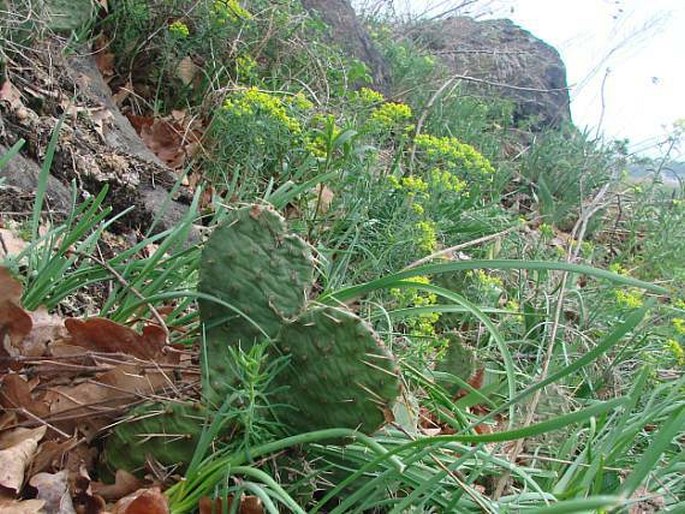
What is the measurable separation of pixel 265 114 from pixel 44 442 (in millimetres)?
1597

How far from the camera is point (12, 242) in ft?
5.24

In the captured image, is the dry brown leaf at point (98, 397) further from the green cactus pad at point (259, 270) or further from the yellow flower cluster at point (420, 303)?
the yellow flower cluster at point (420, 303)

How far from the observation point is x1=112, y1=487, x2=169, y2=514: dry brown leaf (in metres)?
1.04

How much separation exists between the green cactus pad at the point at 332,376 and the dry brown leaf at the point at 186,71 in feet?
6.82

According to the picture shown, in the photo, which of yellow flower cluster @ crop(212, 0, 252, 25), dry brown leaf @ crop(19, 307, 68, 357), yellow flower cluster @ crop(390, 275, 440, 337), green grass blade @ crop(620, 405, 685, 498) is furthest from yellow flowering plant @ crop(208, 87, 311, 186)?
green grass blade @ crop(620, 405, 685, 498)

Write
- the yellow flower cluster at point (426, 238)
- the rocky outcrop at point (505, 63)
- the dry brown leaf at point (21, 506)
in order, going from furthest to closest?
the rocky outcrop at point (505, 63)
the yellow flower cluster at point (426, 238)
the dry brown leaf at point (21, 506)

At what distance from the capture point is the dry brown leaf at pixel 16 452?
1.03m

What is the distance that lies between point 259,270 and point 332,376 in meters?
0.22

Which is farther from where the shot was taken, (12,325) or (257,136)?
(257,136)

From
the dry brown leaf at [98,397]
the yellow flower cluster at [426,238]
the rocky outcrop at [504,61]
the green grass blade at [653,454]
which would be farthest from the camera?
the rocky outcrop at [504,61]

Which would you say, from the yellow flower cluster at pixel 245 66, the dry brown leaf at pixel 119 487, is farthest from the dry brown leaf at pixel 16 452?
the yellow flower cluster at pixel 245 66

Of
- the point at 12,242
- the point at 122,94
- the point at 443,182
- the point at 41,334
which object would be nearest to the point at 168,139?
the point at 122,94

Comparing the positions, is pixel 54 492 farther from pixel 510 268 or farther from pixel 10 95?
pixel 10 95

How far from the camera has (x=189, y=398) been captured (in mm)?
1260
